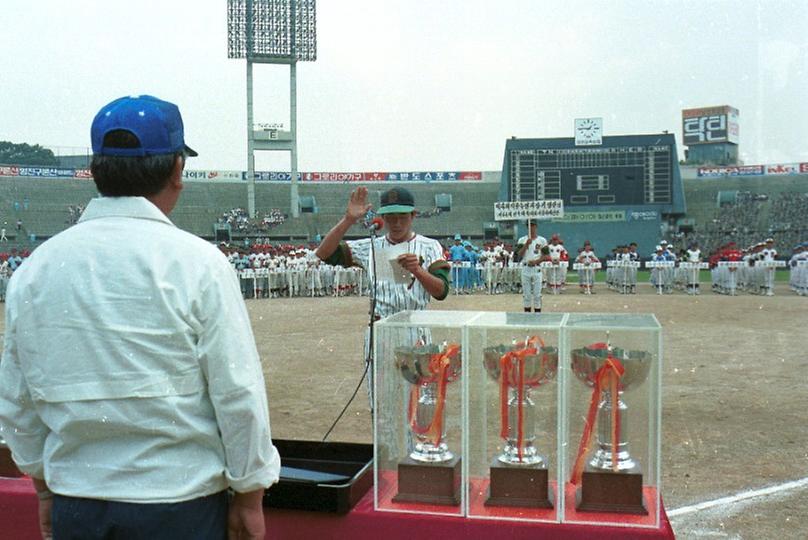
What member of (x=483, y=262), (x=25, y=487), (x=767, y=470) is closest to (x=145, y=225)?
(x=25, y=487)

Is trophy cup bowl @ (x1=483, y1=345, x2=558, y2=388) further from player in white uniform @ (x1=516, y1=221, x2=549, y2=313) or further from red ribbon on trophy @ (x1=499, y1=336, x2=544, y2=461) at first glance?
player in white uniform @ (x1=516, y1=221, x2=549, y2=313)

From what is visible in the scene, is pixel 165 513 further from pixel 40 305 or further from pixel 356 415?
pixel 356 415

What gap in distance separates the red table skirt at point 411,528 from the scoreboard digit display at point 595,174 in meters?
25.1

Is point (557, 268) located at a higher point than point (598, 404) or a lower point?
lower

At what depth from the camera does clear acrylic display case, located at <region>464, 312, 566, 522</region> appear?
6.94ft

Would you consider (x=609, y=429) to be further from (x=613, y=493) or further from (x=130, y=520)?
(x=130, y=520)

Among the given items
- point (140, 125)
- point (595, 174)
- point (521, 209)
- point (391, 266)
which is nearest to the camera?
point (140, 125)

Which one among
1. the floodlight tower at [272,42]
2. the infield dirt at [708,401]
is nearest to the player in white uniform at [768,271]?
the infield dirt at [708,401]

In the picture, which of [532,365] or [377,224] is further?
[377,224]

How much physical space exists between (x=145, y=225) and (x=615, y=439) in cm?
139

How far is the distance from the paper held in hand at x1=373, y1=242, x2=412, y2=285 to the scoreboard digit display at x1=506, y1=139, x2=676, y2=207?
2366 cm

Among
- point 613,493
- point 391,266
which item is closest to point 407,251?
point 391,266

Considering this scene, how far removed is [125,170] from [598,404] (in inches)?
55.1

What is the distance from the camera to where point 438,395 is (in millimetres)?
2217
